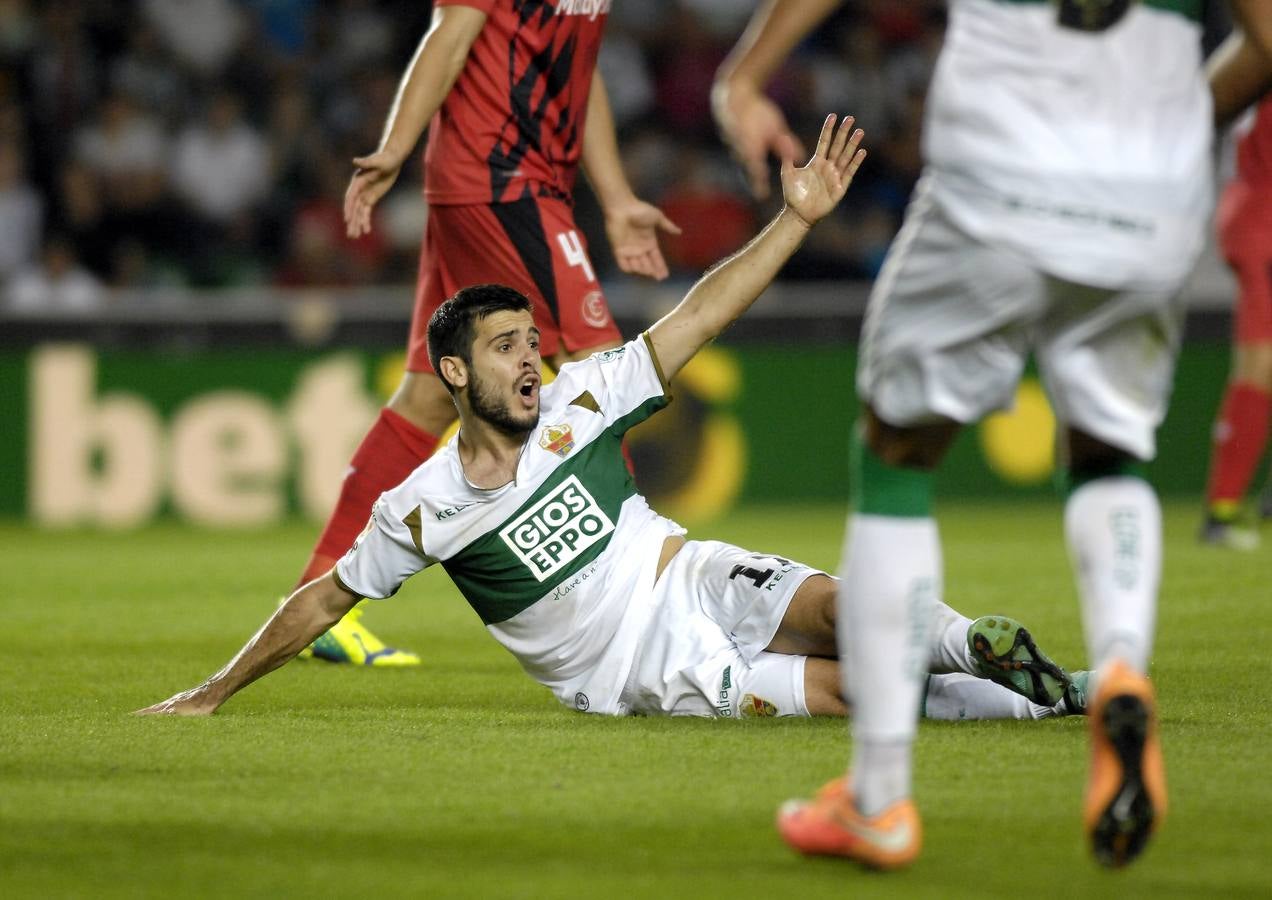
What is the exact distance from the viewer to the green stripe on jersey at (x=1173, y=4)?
117 inches

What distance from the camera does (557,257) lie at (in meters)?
5.59

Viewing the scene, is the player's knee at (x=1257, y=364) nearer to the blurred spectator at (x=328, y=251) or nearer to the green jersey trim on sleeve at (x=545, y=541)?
the green jersey trim on sleeve at (x=545, y=541)

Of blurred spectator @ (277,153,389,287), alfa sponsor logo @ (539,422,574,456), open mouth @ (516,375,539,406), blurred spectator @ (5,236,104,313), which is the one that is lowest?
blurred spectator @ (5,236,104,313)

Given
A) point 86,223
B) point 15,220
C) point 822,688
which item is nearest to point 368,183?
point 822,688

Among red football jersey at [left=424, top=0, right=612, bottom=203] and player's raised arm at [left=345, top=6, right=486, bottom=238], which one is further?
red football jersey at [left=424, top=0, right=612, bottom=203]

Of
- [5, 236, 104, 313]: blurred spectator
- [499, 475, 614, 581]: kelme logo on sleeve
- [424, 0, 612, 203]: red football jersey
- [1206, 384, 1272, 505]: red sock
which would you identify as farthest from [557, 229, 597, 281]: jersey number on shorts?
[5, 236, 104, 313]: blurred spectator

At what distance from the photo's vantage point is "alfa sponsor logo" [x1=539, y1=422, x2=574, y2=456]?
182 inches

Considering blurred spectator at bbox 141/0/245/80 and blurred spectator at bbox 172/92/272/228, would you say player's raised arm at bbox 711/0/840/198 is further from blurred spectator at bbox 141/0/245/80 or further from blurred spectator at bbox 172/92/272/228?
blurred spectator at bbox 141/0/245/80

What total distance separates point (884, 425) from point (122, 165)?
34.9 feet

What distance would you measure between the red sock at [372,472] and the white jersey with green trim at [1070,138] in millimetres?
2907

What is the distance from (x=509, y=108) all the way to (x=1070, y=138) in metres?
2.92

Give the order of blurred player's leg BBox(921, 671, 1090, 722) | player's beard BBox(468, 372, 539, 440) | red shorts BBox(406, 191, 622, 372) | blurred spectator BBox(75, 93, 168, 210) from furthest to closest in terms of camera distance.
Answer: blurred spectator BBox(75, 93, 168, 210), red shorts BBox(406, 191, 622, 372), player's beard BBox(468, 372, 539, 440), blurred player's leg BBox(921, 671, 1090, 722)

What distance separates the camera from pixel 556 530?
4.60 m

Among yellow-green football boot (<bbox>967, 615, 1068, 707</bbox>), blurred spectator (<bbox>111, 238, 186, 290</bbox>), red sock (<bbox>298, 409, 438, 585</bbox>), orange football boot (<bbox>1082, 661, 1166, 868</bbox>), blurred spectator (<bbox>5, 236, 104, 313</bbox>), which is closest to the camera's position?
orange football boot (<bbox>1082, 661, 1166, 868</bbox>)
